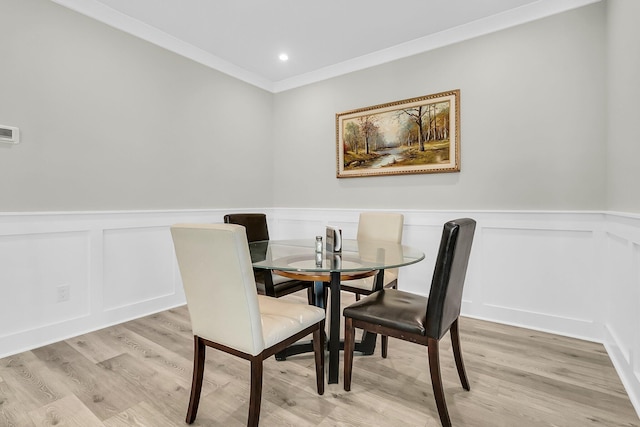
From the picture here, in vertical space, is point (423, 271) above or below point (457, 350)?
above

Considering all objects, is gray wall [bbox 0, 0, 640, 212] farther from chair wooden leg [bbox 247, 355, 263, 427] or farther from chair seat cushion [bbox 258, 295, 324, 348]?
chair wooden leg [bbox 247, 355, 263, 427]

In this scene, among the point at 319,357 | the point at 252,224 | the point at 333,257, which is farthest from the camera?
the point at 252,224

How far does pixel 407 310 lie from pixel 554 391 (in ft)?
3.21

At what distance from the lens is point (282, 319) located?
4.99 feet

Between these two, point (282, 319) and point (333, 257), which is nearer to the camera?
point (282, 319)

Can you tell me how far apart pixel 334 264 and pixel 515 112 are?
7.01 feet

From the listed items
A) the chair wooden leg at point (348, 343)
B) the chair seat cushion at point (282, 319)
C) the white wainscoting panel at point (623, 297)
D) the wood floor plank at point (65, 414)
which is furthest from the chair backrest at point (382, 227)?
the wood floor plank at point (65, 414)

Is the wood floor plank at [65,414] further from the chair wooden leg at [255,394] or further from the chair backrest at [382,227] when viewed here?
the chair backrest at [382,227]

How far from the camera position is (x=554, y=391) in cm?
177

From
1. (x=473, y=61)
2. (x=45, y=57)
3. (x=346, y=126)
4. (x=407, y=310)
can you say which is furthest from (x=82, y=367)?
(x=473, y=61)

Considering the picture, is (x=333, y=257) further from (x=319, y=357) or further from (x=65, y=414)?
(x=65, y=414)

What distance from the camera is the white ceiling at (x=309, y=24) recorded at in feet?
8.48

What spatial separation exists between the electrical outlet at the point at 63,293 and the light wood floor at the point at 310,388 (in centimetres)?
31

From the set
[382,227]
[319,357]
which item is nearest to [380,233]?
[382,227]
